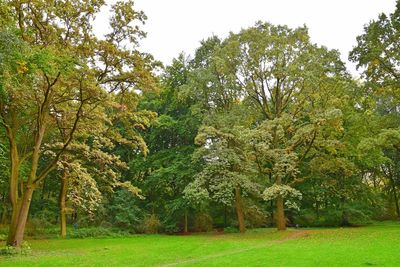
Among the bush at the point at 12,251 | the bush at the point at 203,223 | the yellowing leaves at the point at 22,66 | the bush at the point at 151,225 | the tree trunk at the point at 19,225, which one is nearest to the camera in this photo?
the yellowing leaves at the point at 22,66

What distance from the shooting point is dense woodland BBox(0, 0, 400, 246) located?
65.1 feet

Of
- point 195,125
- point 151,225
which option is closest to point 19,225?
point 151,225

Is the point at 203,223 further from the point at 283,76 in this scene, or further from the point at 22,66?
the point at 22,66

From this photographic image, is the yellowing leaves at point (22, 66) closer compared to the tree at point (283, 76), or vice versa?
the yellowing leaves at point (22, 66)

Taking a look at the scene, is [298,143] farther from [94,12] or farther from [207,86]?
[94,12]

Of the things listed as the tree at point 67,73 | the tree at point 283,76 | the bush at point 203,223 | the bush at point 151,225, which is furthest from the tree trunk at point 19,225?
the bush at point 203,223

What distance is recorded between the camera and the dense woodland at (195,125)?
1983 centimetres

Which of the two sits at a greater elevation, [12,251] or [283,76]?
[283,76]

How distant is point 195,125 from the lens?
120 feet

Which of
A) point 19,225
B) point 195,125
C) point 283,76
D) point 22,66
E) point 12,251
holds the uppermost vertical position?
point 283,76

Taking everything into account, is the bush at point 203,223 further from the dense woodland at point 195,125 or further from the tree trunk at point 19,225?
the tree trunk at point 19,225

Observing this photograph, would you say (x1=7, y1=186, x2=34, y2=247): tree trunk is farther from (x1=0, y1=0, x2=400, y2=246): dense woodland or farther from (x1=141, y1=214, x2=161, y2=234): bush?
(x1=141, y1=214, x2=161, y2=234): bush

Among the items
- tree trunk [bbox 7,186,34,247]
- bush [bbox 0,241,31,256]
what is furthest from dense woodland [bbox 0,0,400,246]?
bush [bbox 0,241,31,256]

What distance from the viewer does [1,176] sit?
98.3 ft
